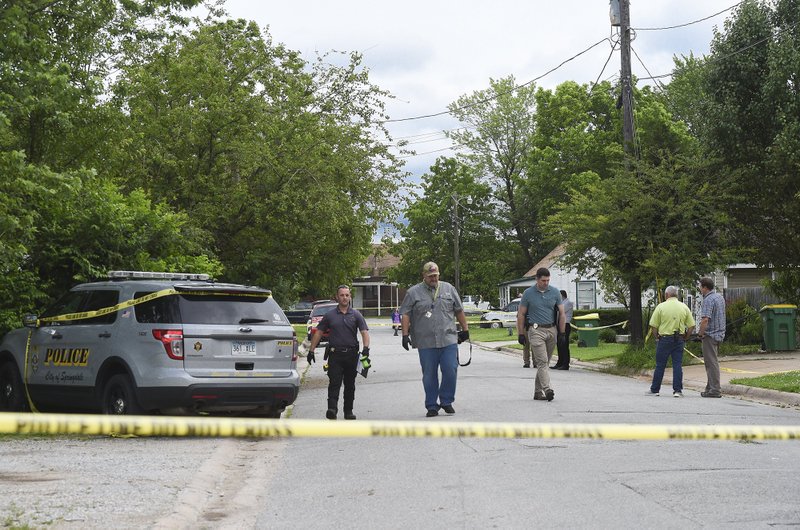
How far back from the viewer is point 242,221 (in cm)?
2336

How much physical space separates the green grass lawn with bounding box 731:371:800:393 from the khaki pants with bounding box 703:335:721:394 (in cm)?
99

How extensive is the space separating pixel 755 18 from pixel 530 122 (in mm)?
44332

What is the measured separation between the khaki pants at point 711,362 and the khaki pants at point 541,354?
8.15ft

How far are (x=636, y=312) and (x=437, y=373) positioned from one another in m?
11.9

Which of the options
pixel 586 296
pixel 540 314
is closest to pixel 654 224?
pixel 540 314

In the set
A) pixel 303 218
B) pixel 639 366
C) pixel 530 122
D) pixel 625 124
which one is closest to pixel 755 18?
pixel 625 124

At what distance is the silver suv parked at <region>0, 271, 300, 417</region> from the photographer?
1070 cm

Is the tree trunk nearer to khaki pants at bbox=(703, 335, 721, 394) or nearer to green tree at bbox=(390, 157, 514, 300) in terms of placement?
khaki pants at bbox=(703, 335, 721, 394)

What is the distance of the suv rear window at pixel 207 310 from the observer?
10.9 meters

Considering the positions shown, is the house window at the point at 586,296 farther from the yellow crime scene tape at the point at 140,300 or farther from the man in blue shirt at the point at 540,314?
the yellow crime scene tape at the point at 140,300

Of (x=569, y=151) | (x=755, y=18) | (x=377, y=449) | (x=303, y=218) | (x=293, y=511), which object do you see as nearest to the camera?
(x=293, y=511)

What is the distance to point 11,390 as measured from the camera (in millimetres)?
12945

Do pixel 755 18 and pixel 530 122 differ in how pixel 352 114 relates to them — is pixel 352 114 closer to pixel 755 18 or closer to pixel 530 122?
pixel 755 18

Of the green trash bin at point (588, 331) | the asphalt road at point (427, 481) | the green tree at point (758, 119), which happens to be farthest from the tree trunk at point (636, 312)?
the asphalt road at point (427, 481)
